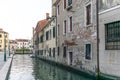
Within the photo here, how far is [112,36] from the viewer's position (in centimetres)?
1580

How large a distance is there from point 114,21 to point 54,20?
19.4 metres

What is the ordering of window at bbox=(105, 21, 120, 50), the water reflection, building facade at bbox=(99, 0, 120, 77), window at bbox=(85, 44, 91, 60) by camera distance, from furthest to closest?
window at bbox=(85, 44, 91, 60)
the water reflection
window at bbox=(105, 21, 120, 50)
building facade at bbox=(99, 0, 120, 77)

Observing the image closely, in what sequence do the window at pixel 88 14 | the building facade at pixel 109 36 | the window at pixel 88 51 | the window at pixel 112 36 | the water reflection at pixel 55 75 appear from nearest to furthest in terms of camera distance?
the building facade at pixel 109 36 < the window at pixel 112 36 < the water reflection at pixel 55 75 < the window at pixel 88 51 < the window at pixel 88 14

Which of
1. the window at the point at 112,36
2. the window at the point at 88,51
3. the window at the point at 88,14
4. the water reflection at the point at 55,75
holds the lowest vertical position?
the water reflection at the point at 55,75

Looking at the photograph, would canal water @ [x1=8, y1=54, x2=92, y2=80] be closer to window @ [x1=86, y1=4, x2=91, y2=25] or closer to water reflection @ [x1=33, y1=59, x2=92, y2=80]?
water reflection @ [x1=33, y1=59, x2=92, y2=80]

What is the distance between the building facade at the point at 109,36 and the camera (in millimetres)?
15034

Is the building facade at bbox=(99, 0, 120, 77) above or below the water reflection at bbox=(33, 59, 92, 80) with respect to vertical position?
above

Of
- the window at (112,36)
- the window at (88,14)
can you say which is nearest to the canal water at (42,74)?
the window at (112,36)

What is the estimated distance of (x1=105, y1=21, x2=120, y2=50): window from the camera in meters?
15.1

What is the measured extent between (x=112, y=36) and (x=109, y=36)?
15.8 inches

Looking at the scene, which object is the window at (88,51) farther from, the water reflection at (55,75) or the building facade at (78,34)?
the water reflection at (55,75)

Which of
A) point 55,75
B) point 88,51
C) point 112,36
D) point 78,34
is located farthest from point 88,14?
point 55,75

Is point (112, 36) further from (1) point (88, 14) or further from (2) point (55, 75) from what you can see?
(2) point (55, 75)

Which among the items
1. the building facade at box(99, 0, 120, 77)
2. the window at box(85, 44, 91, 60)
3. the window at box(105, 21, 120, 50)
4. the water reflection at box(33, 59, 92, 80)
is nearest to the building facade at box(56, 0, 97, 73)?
the window at box(85, 44, 91, 60)
